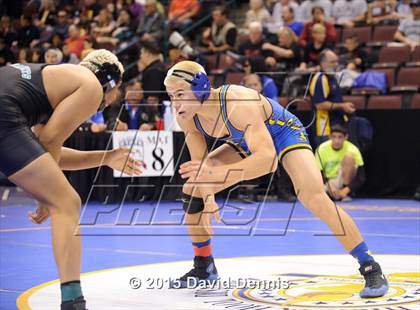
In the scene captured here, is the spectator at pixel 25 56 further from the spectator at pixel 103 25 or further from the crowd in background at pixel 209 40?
the spectator at pixel 103 25

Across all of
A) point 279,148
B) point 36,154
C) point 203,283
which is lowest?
point 203,283

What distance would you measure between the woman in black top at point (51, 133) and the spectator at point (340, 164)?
727cm

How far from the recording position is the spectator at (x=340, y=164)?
11109 millimetres

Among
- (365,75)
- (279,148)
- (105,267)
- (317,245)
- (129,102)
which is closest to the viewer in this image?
(279,148)

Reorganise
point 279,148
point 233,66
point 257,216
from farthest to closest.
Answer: point 233,66
point 257,216
point 279,148

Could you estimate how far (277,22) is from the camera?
14859 millimetres

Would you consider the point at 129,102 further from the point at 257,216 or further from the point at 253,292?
the point at 253,292

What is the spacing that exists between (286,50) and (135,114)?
309 cm

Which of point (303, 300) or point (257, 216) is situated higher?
point (303, 300)

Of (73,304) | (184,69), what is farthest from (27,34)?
(73,304)

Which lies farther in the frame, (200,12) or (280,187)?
(200,12)

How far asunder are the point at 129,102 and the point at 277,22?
4.75m

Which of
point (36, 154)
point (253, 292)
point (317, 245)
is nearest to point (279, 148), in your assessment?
point (253, 292)

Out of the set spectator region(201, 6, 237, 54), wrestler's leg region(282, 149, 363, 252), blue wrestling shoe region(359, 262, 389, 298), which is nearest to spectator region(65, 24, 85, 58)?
spectator region(201, 6, 237, 54)
